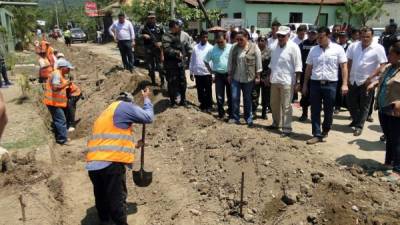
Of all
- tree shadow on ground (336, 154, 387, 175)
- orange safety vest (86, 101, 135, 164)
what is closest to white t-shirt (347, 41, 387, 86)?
tree shadow on ground (336, 154, 387, 175)

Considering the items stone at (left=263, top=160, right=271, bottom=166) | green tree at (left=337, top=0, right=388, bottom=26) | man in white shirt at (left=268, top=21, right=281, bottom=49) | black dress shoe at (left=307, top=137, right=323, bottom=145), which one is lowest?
black dress shoe at (left=307, top=137, right=323, bottom=145)

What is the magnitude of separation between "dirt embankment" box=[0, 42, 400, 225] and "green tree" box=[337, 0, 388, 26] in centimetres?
2686

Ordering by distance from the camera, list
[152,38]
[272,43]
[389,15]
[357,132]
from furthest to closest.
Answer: [389,15]
[152,38]
[272,43]
[357,132]

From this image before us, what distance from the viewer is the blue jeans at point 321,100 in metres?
6.93

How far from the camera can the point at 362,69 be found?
24.6 ft

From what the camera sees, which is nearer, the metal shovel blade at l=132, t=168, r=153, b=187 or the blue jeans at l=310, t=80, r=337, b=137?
the metal shovel blade at l=132, t=168, r=153, b=187

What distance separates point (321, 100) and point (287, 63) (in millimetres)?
851

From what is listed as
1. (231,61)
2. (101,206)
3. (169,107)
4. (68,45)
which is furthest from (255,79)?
(68,45)

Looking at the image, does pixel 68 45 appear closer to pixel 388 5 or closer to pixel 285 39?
pixel 388 5

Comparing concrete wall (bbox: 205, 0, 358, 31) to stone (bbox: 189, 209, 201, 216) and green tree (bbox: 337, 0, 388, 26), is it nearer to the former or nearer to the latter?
green tree (bbox: 337, 0, 388, 26)

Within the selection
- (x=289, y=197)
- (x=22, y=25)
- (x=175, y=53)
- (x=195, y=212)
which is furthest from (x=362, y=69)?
(x=22, y=25)

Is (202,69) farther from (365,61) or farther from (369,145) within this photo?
(369,145)

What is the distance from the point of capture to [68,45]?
3550cm

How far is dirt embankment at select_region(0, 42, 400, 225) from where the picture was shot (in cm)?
496
